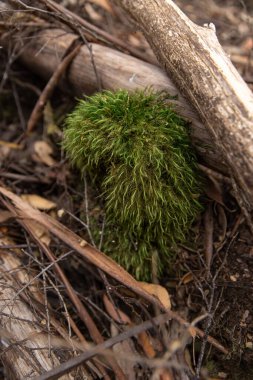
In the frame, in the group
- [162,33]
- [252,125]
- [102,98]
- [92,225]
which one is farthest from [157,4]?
[92,225]

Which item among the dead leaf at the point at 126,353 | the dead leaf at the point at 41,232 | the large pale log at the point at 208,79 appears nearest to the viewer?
the large pale log at the point at 208,79

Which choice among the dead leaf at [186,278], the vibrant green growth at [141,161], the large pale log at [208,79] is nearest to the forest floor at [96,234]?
the dead leaf at [186,278]

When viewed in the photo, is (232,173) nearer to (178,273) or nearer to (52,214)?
(178,273)

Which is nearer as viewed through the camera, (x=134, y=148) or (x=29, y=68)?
(x=134, y=148)

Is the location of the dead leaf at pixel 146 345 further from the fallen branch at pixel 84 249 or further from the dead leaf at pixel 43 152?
the dead leaf at pixel 43 152

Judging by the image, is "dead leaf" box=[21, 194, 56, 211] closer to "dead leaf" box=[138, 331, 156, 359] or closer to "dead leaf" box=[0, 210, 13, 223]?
"dead leaf" box=[0, 210, 13, 223]

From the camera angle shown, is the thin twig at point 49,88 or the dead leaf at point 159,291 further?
the thin twig at point 49,88

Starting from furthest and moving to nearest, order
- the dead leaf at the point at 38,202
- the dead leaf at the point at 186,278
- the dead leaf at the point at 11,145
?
the dead leaf at the point at 11,145 → the dead leaf at the point at 38,202 → the dead leaf at the point at 186,278
